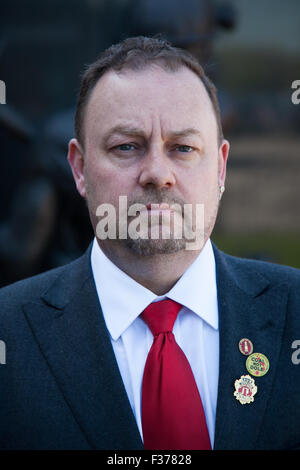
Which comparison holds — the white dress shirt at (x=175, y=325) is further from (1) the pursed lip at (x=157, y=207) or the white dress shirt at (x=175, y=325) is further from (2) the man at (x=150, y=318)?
(1) the pursed lip at (x=157, y=207)

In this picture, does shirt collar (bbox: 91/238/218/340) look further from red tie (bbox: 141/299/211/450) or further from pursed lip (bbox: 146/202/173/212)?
pursed lip (bbox: 146/202/173/212)

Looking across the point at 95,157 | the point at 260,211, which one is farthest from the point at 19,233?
the point at 260,211

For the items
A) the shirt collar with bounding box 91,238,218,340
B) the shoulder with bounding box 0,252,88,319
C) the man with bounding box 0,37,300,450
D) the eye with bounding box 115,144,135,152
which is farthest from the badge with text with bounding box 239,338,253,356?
the eye with bounding box 115,144,135,152

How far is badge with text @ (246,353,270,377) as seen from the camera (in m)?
2.12

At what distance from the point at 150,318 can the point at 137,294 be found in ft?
0.31

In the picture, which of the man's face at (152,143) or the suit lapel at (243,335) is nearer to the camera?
the suit lapel at (243,335)

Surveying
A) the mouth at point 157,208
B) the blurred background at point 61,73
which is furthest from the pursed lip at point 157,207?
the blurred background at point 61,73

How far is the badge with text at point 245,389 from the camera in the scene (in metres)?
2.06

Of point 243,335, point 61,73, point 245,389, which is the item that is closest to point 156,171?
point 243,335

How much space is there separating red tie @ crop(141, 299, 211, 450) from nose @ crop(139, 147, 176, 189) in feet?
1.47

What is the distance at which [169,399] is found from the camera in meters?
2.06

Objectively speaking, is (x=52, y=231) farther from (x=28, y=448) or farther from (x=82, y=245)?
(x=28, y=448)

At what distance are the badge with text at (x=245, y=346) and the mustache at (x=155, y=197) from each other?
51 cm
